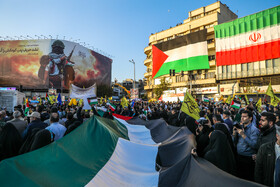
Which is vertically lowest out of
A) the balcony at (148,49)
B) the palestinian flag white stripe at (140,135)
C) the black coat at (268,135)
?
the palestinian flag white stripe at (140,135)

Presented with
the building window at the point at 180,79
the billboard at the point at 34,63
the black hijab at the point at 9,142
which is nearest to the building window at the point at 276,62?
the building window at the point at 180,79

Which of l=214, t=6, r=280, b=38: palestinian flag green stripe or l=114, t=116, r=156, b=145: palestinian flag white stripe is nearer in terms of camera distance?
l=114, t=116, r=156, b=145: palestinian flag white stripe

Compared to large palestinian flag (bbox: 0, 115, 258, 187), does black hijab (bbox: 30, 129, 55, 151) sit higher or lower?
higher

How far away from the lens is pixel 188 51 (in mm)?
23828

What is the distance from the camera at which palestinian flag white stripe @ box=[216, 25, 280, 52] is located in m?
32.5

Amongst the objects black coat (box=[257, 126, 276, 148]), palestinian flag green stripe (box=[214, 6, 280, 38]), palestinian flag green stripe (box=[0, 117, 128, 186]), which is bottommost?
palestinian flag green stripe (box=[0, 117, 128, 186])

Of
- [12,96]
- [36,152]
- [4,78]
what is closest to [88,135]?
[36,152]

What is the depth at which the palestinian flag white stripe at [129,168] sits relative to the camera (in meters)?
3.21

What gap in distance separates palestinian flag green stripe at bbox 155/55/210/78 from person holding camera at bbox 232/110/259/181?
1913 cm

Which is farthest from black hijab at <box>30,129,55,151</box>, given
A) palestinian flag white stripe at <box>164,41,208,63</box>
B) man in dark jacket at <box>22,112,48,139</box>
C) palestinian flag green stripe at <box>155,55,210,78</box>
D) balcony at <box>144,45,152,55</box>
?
balcony at <box>144,45,152,55</box>

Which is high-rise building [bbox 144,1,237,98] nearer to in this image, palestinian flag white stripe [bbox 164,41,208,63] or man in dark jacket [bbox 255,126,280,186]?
palestinian flag white stripe [bbox 164,41,208,63]

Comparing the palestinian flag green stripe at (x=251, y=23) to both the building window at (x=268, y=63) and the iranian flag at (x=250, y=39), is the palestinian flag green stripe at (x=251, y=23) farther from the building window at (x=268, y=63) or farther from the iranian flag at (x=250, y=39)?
the building window at (x=268, y=63)

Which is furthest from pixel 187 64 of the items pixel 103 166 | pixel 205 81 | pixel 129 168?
pixel 103 166

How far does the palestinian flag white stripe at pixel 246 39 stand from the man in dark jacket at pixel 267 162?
36952mm
